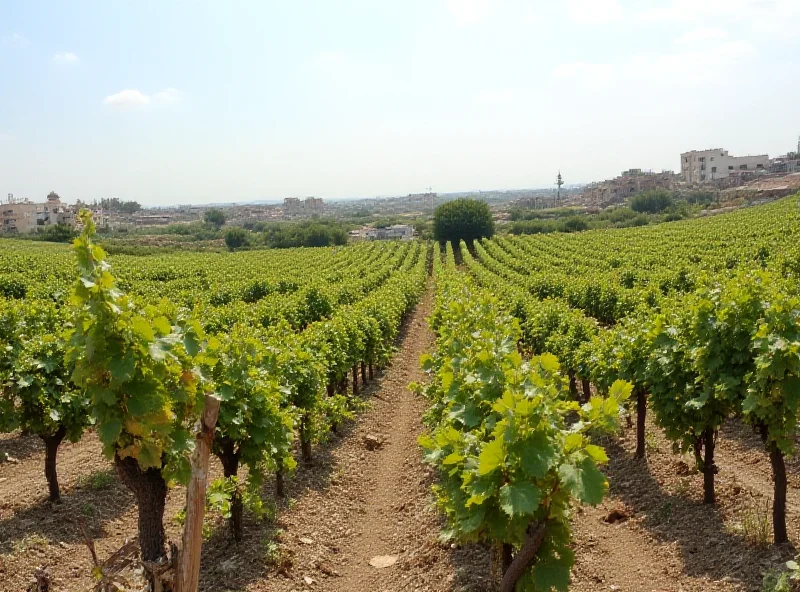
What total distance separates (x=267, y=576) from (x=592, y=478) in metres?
5.57

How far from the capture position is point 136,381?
18.5 ft

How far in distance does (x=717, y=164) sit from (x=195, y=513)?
549ft

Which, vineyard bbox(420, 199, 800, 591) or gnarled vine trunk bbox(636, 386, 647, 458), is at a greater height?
vineyard bbox(420, 199, 800, 591)

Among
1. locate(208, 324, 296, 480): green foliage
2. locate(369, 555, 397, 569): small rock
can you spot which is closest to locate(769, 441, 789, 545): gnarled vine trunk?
locate(369, 555, 397, 569): small rock

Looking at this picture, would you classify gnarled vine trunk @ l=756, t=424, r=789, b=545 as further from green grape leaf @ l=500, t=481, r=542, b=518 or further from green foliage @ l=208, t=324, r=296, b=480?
green foliage @ l=208, t=324, r=296, b=480

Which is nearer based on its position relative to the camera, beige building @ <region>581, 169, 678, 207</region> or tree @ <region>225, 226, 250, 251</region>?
tree @ <region>225, 226, 250, 251</region>

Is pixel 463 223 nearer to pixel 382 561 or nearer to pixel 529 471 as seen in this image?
pixel 382 561

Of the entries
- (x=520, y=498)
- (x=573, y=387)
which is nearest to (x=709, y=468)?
(x=520, y=498)

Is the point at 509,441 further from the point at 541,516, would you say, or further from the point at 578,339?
the point at 578,339

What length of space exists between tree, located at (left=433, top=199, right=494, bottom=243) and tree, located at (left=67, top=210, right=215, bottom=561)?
78319 mm

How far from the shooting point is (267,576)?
8.56 metres

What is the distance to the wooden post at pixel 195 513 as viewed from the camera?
5.44 metres

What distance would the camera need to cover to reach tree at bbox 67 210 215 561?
17.4ft

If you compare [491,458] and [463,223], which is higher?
[463,223]
